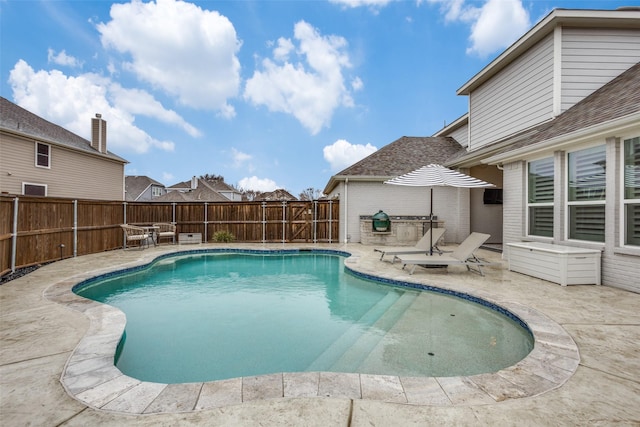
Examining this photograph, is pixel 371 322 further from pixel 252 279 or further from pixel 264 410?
pixel 252 279

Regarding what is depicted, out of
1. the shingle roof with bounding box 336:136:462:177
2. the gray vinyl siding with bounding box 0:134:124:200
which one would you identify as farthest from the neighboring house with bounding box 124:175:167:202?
the shingle roof with bounding box 336:136:462:177

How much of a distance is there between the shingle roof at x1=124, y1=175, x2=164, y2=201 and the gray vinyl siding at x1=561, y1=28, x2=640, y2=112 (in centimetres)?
3420

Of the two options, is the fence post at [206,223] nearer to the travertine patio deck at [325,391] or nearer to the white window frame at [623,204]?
the travertine patio deck at [325,391]

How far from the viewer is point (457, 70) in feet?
57.1

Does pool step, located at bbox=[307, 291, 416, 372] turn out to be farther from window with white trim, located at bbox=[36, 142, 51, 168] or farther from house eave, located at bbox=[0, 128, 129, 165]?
window with white trim, located at bbox=[36, 142, 51, 168]

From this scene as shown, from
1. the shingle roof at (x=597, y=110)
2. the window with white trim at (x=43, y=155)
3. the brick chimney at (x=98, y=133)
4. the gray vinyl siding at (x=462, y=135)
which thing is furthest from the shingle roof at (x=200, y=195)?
the shingle roof at (x=597, y=110)

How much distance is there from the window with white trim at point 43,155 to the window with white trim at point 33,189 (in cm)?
89

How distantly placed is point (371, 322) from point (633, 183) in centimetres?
515

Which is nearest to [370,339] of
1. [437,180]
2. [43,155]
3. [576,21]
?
[437,180]

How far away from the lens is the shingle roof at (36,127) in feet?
40.4

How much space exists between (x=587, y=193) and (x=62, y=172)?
1920 cm

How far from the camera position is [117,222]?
11820mm

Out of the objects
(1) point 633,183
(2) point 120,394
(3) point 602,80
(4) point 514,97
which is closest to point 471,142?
(4) point 514,97

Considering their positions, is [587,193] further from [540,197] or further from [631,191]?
[540,197]
